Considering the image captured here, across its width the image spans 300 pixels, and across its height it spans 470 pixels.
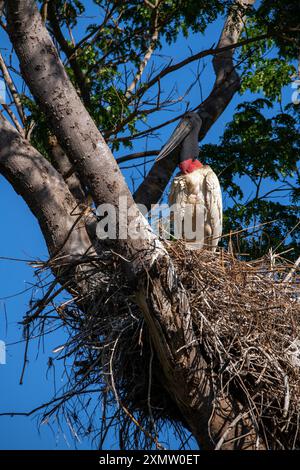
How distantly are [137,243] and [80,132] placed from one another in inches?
27.8

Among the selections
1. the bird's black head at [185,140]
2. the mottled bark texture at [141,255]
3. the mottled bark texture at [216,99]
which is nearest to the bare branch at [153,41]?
the mottled bark texture at [216,99]

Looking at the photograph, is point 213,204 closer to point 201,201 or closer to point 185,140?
point 201,201

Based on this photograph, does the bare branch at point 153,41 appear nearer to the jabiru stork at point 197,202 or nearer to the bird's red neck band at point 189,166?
the bird's red neck band at point 189,166

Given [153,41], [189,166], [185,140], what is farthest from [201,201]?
[153,41]

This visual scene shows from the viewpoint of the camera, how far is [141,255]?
4.57m

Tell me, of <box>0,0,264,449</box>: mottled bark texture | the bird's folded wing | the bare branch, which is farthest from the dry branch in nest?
the bare branch

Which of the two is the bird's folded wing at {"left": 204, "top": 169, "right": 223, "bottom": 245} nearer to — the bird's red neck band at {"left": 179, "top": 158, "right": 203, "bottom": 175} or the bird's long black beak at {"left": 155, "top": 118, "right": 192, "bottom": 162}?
the bird's red neck band at {"left": 179, "top": 158, "right": 203, "bottom": 175}

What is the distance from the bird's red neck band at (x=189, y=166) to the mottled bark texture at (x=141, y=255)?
158 cm

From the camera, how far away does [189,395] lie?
473 centimetres

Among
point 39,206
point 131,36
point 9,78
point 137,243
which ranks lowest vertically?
point 137,243

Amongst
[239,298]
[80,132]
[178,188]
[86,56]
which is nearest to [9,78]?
[86,56]

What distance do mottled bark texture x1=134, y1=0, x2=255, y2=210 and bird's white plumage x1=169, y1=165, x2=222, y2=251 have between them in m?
0.42
